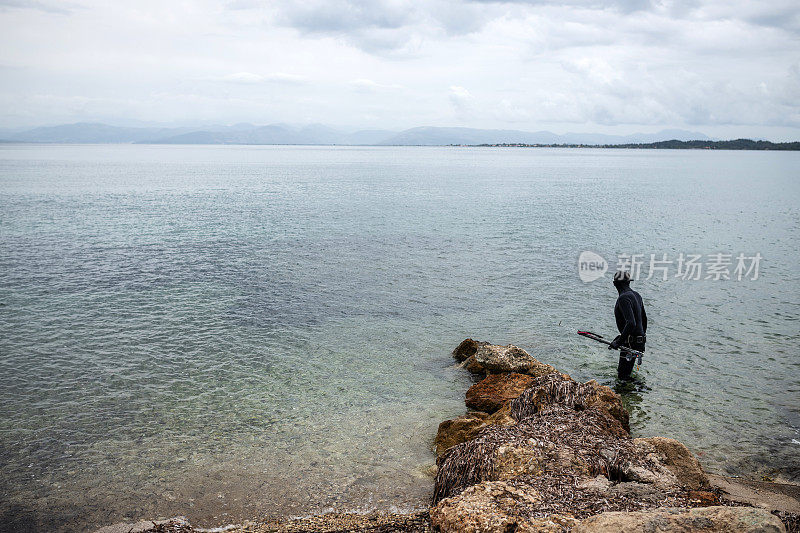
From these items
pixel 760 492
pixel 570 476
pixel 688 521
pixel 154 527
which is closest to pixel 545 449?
pixel 570 476

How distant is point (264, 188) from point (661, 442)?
221 ft

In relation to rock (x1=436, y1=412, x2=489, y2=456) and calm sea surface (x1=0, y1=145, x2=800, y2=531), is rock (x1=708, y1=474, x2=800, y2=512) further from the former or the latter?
rock (x1=436, y1=412, x2=489, y2=456)

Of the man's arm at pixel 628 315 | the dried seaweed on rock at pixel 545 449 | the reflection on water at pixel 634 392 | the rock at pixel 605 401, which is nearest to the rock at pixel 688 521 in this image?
the dried seaweed on rock at pixel 545 449

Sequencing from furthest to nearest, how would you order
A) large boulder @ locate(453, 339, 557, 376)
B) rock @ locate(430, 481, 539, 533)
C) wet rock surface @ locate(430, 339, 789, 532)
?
large boulder @ locate(453, 339, 557, 376) < rock @ locate(430, 481, 539, 533) < wet rock surface @ locate(430, 339, 789, 532)

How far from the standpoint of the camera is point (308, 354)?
15.5m

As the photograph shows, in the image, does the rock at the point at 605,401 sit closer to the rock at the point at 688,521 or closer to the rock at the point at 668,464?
the rock at the point at 668,464

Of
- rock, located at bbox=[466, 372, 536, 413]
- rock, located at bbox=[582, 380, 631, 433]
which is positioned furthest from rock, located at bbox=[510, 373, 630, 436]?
rock, located at bbox=[466, 372, 536, 413]

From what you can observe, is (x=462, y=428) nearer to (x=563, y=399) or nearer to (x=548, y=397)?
(x=548, y=397)

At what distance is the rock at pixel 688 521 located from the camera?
5.27 m

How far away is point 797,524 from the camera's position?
19.2 feet

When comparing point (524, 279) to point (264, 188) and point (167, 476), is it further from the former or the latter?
point (264, 188)

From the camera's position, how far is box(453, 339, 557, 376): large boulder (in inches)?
523

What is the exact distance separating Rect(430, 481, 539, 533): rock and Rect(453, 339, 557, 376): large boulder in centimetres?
628

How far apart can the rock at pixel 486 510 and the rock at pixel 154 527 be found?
3.71 meters
